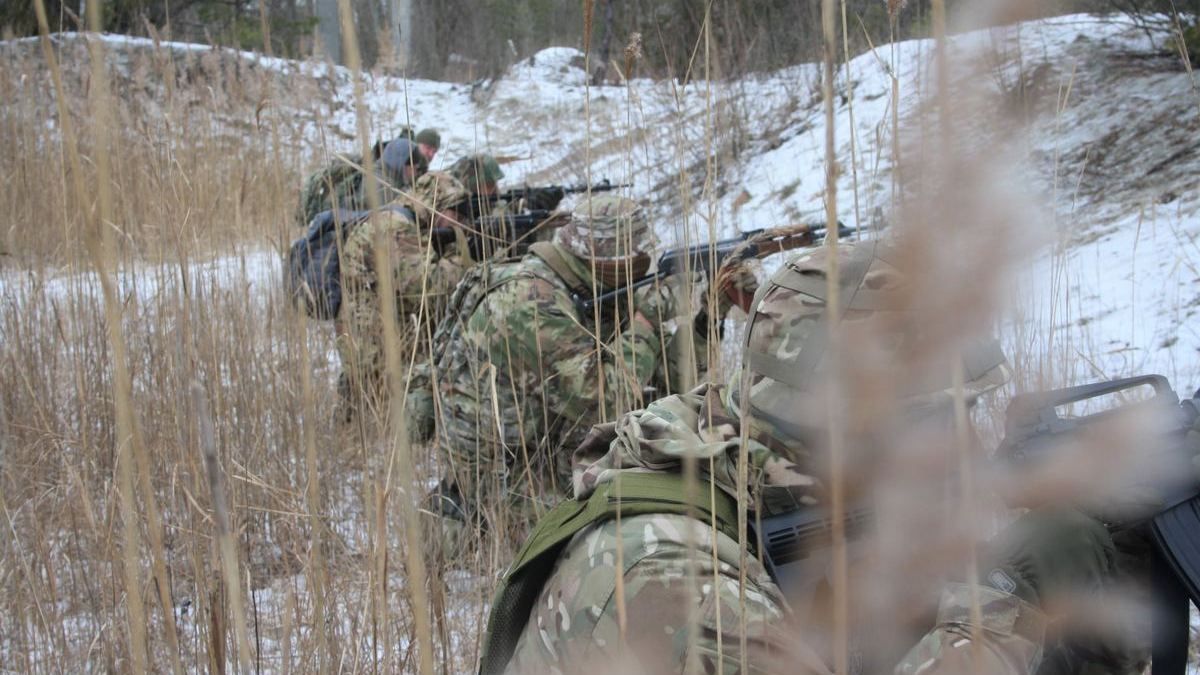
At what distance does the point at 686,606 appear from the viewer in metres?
1.09

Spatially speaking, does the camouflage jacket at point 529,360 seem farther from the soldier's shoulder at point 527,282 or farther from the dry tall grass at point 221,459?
the dry tall grass at point 221,459

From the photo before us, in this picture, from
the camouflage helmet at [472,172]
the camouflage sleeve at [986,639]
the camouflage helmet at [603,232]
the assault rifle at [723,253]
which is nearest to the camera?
the camouflage sleeve at [986,639]

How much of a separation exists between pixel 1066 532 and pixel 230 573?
104 cm

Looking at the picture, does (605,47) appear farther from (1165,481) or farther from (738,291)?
(1165,481)

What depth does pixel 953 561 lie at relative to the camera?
15.4 inches

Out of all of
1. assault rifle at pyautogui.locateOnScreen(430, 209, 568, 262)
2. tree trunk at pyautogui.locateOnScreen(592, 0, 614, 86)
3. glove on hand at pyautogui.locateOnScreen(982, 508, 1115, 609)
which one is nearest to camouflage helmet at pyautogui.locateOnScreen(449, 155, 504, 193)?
assault rifle at pyautogui.locateOnScreen(430, 209, 568, 262)

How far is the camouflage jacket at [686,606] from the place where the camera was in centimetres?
105

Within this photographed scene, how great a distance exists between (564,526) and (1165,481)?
0.76 metres

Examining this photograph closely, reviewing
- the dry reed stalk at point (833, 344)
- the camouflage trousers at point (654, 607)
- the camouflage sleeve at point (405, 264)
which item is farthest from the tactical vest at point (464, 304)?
the dry reed stalk at point (833, 344)

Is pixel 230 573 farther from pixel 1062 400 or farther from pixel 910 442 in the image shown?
pixel 1062 400

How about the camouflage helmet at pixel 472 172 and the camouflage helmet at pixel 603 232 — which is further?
the camouflage helmet at pixel 472 172

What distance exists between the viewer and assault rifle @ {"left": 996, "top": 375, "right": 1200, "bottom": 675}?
112 centimetres

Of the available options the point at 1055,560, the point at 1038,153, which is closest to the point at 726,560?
the point at 1055,560

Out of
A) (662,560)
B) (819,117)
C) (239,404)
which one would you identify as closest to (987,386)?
(662,560)
